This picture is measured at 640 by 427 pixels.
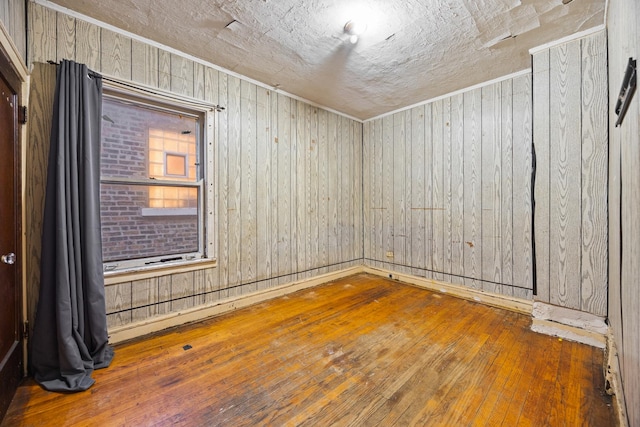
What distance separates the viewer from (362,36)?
2.22 metres

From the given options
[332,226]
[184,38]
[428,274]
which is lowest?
[428,274]

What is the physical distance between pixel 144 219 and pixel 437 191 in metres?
4.40

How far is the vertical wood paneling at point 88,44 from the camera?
1995 mm

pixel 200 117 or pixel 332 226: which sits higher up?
pixel 200 117

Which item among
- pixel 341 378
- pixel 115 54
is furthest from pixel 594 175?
pixel 115 54

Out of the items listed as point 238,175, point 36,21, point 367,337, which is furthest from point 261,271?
point 36,21

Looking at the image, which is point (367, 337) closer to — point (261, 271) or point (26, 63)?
point (261, 271)

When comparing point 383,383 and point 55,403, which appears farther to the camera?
point 383,383

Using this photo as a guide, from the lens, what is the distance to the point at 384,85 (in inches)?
124

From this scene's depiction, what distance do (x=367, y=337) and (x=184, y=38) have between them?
9.97ft

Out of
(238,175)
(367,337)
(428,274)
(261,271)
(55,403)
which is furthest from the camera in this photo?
(428,274)

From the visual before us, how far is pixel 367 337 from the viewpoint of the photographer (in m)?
2.25

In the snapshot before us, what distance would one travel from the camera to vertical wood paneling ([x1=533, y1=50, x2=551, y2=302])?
7.80 ft

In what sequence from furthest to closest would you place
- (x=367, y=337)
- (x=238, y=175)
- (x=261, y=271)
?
(x=261, y=271)
(x=238, y=175)
(x=367, y=337)
